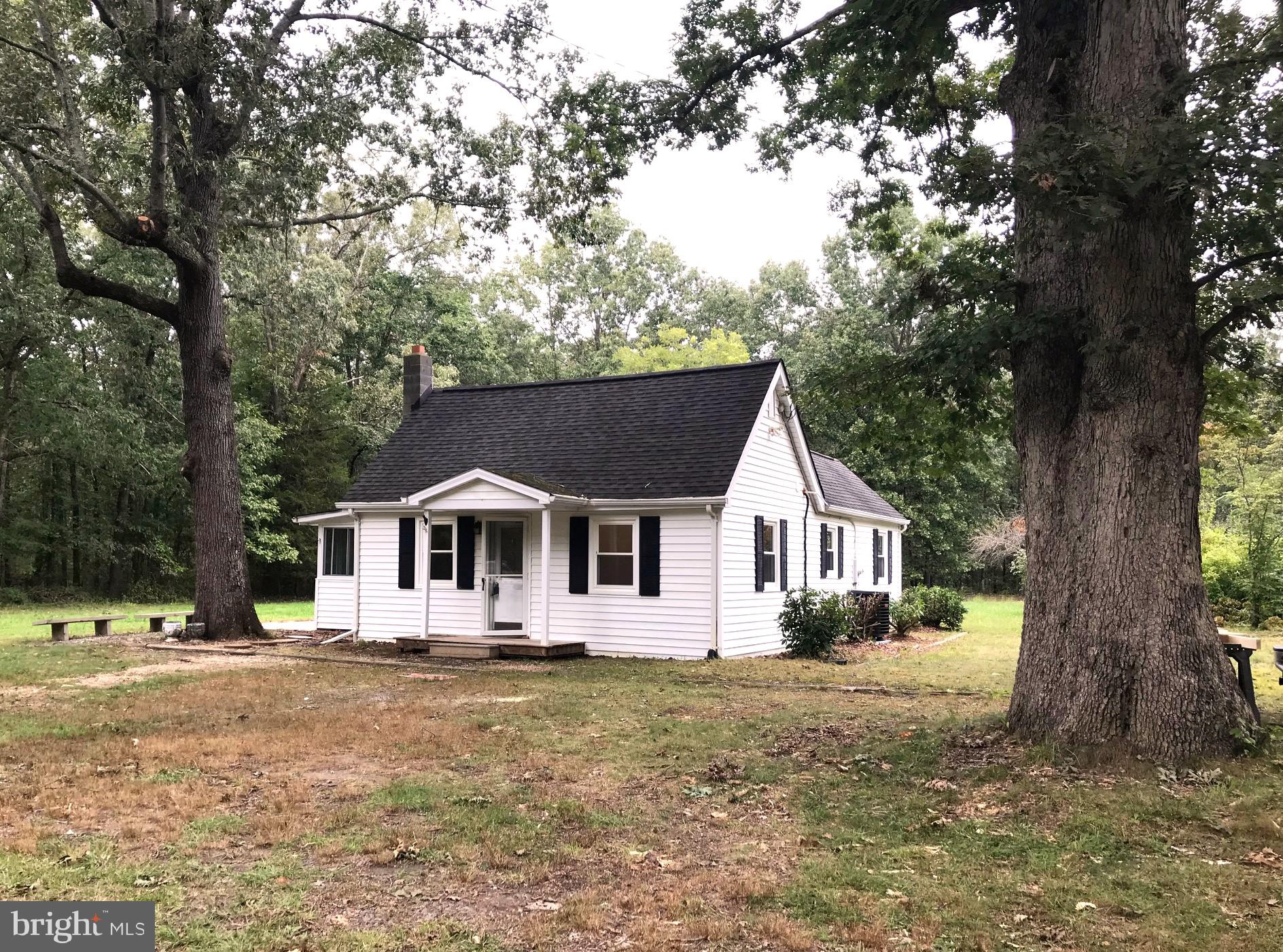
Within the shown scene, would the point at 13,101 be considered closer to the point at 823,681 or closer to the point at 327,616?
the point at 327,616

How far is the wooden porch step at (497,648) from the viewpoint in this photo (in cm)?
1606

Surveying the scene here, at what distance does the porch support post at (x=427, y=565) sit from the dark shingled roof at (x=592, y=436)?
102cm

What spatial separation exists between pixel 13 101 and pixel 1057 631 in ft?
58.1

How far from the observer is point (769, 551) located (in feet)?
59.1

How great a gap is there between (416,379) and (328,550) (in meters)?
4.46

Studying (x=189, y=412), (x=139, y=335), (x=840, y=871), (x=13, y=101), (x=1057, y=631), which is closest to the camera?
(x=840, y=871)

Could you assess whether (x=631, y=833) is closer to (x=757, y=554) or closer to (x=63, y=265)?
(x=757, y=554)

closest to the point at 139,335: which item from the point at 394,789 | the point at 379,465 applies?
the point at 379,465

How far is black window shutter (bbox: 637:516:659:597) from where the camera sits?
53.8 feet

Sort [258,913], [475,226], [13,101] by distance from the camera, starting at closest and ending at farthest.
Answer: [258,913] < [13,101] < [475,226]

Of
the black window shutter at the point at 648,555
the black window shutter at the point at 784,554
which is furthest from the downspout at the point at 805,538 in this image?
the black window shutter at the point at 648,555

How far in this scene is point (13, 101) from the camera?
15.6m

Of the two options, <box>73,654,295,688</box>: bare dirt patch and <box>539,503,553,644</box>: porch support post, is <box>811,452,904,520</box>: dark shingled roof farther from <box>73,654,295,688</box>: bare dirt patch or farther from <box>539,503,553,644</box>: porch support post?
<box>73,654,295,688</box>: bare dirt patch

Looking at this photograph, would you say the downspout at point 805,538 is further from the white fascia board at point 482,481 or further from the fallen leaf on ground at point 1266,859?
the fallen leaf on ground at point 1266,859
